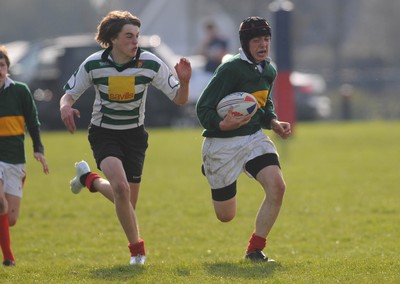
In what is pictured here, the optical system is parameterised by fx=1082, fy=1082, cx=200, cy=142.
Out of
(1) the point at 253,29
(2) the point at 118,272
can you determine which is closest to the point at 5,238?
(2) the point at 118,272

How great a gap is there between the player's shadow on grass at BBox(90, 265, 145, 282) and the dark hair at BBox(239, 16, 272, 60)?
5.81 feet

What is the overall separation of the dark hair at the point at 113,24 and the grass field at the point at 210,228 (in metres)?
1.66

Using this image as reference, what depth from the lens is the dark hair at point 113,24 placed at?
788 cm

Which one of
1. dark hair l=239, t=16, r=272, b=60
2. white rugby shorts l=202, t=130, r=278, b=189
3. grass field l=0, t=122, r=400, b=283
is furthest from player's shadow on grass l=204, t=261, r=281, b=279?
dark hair l=239, t=16, r=272, b=60

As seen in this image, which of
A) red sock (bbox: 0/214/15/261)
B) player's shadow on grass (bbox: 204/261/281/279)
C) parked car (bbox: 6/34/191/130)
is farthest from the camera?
parked car (bbox: 6/34/191/130)

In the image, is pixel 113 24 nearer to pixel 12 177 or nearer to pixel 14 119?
→ pixel 14 119

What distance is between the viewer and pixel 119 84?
25.8 ft

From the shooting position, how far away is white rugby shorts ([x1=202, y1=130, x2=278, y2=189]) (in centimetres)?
786

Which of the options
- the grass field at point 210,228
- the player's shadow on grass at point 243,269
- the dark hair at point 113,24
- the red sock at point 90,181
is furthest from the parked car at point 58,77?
the player's shadow on grass at point 243,269

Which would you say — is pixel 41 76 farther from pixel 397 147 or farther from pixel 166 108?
pixel 397 147

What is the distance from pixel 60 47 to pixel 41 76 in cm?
85

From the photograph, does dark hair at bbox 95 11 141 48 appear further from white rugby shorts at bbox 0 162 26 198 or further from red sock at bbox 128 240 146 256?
red sock at bbox 128 240 146 256

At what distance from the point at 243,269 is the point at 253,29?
5.68ft

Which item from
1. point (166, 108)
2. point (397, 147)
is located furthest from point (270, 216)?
point (166, 108)
